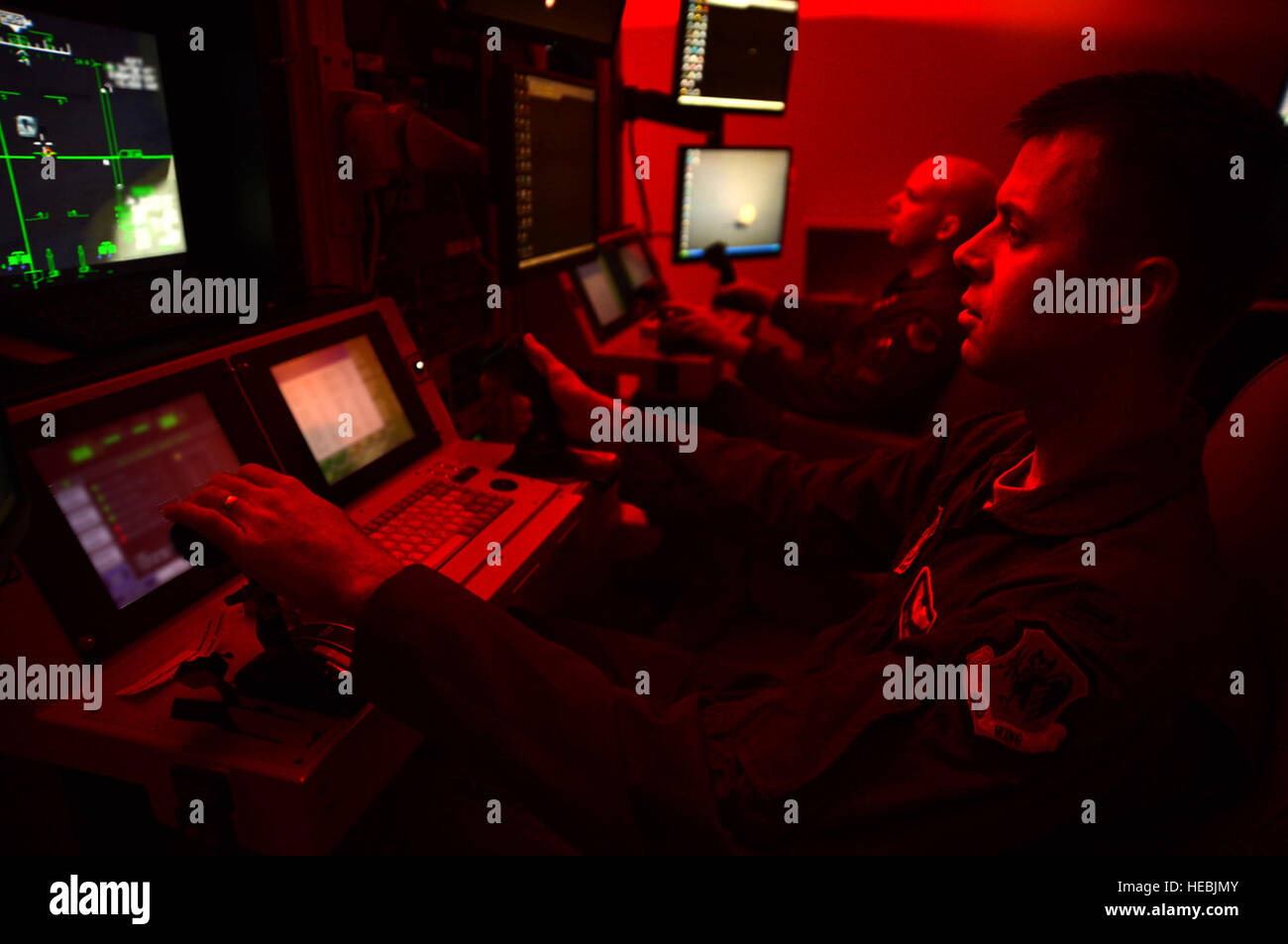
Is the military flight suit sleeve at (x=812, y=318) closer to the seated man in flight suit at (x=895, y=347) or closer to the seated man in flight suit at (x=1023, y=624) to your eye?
the seated man in flight suit at (x=895, y=347)

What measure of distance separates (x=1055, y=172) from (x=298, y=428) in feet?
3.25

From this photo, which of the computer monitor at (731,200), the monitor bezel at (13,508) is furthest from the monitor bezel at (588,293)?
the monitor bezel at (13,508)

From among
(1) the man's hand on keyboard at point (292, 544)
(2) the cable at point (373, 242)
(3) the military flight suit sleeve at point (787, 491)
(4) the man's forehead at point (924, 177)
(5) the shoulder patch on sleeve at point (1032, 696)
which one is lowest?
(3) the military flight suit sleeve at point (787, 491)

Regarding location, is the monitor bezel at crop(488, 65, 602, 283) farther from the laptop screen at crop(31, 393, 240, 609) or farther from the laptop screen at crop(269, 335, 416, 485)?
the laptop screen at crop(31, 393, 240, 609)

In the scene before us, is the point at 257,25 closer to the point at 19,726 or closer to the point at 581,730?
the point at 19,726

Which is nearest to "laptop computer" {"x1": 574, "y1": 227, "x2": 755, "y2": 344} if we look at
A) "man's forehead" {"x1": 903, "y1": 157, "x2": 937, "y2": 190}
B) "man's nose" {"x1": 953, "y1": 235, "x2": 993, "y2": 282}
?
"man's forehead" {"x1": 903, "y1": 157, "x2": 937, "y2": 190}

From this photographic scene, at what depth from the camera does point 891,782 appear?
0.69 m

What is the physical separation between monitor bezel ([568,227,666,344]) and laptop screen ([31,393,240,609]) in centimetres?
112

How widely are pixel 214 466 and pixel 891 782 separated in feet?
2.81

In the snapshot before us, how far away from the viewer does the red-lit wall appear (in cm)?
337

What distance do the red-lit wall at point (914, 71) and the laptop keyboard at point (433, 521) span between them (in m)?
2.74

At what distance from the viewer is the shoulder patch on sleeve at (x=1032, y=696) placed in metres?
0.65

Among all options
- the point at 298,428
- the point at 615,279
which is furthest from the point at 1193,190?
the point at 615,279

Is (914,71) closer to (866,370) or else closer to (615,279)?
(615,279)
